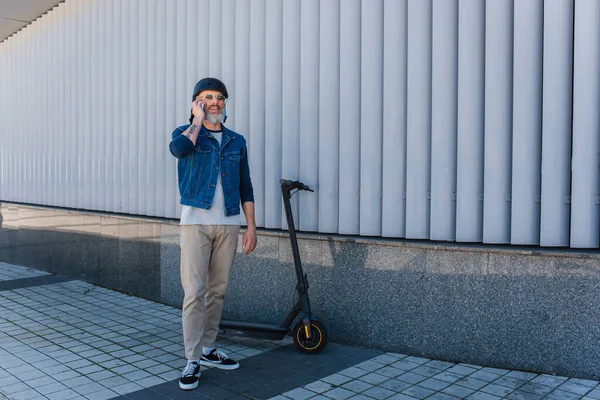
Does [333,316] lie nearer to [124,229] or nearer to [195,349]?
[195,349]

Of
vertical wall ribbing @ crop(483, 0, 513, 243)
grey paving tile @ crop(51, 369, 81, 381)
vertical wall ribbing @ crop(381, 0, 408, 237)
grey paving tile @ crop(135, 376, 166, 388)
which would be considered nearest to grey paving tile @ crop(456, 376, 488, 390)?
vertical wall ribbing @ crop(483, 0, 513, 243)

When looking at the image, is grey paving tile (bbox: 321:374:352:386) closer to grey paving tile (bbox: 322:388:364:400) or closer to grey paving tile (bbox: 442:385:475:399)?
grey paving tile (bbox: 322:388:364:400)

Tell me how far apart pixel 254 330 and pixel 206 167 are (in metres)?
1.53

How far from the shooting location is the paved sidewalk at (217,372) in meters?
3.87

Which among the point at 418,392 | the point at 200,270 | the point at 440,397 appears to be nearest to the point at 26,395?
the point at 200,270

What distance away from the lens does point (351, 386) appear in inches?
158

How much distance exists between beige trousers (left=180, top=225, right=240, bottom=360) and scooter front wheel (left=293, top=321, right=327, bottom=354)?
79 centimetres

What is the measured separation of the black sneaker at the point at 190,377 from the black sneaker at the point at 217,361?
36cm

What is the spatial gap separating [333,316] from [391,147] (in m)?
1.58

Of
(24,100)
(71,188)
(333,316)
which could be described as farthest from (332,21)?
(24,100)

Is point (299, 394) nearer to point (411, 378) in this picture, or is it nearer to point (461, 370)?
point (411, 378)

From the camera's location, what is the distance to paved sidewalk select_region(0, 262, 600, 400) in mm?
3873

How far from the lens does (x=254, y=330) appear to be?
484 centimetres

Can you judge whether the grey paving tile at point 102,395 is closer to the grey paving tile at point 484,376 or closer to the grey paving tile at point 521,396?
the grey paving tile at point 484,376
